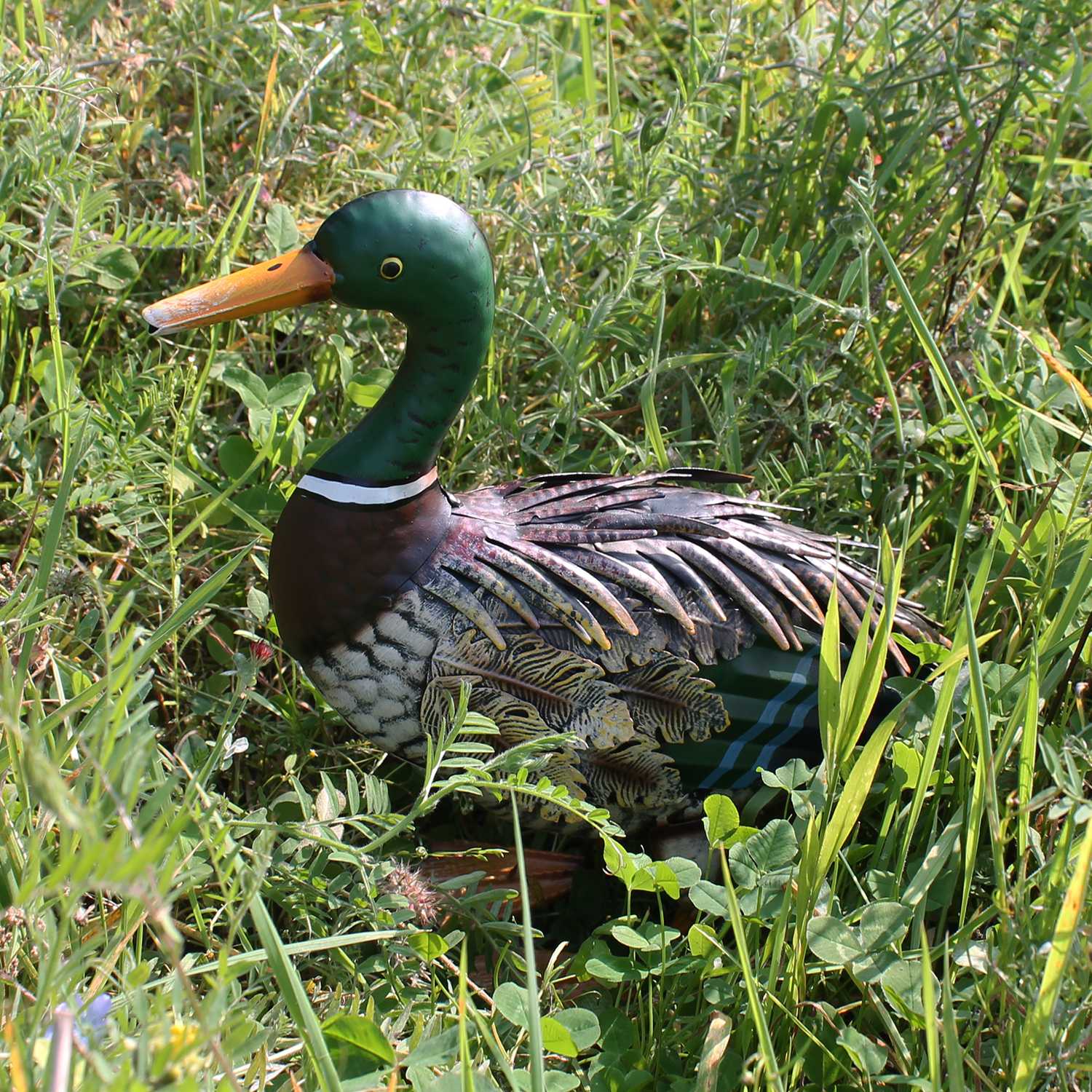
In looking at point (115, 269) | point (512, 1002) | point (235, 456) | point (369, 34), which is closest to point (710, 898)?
point (512, 1002)

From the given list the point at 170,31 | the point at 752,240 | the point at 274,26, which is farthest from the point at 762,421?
the point at 170,31

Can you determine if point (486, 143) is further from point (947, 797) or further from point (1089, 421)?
point (947, 797)

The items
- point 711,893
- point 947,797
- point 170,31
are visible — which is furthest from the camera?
point 170,31

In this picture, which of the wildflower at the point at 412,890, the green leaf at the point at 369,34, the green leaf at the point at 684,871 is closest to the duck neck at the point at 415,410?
the wildflower at the point at 412,890

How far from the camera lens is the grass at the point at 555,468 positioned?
1433 mm

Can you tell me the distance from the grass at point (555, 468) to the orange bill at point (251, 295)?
0.86 ft

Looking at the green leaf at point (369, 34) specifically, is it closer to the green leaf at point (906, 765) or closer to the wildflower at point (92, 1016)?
the green leaf at point (906, 765)

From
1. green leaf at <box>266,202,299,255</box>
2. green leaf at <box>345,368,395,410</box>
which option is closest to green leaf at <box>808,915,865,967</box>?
green leaf at <box>345,368,395,410</box>

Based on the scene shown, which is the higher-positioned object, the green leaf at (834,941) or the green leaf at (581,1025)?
the green leaf at (834,941)

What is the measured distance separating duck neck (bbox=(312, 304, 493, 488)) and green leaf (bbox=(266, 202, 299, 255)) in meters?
0.73

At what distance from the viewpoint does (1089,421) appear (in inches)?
86.3

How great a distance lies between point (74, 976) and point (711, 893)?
760mm

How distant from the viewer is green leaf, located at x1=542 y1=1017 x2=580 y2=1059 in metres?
1.54

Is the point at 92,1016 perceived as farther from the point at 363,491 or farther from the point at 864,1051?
the point at 864,1051
